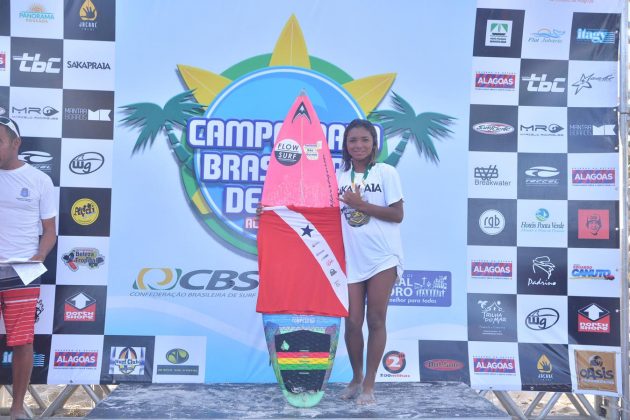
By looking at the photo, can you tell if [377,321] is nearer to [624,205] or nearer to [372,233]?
[372,233]

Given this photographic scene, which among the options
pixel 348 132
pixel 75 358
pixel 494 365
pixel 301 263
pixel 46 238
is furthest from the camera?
pixel 494 365

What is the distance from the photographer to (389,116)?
3.63 m

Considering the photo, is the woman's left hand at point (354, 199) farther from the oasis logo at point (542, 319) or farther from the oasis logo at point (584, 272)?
the oasis logo at point (584, 272)

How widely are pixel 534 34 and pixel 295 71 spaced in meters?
1.47

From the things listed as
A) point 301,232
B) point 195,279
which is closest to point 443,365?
point 301,232

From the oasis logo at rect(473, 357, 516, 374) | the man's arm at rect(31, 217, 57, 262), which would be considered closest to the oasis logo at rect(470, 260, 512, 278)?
the oasis logo at rect(473, 357, 516, 374)

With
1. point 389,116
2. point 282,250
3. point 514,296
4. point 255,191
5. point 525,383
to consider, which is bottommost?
point 525,383

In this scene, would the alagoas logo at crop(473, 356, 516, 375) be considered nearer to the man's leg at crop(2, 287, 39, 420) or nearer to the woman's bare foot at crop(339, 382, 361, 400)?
the woman's bare foot at crop(339, 382, 361, 400)

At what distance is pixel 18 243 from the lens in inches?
122

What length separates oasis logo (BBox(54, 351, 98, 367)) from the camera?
3443 mm

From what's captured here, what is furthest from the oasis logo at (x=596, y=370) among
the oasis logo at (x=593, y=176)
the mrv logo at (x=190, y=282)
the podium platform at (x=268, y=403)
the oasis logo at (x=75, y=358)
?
the oasis logo at (x=75, y=358)

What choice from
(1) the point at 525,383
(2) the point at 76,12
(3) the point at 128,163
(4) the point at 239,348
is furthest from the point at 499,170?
(2) the point at 76,12

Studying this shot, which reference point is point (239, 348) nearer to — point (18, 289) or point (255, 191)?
point (255, 191)

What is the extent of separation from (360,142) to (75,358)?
2.06 metres
